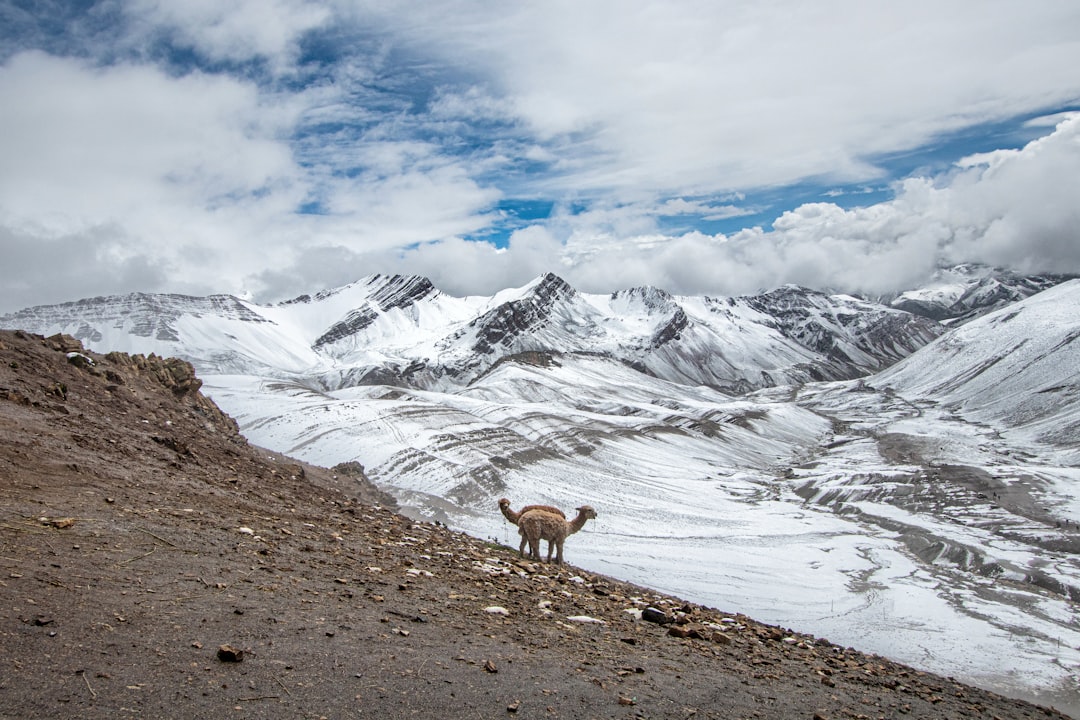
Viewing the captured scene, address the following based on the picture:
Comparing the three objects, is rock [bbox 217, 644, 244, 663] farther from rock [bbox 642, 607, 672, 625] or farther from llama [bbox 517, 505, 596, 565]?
llama [bbox 517, 505, 596, 565]

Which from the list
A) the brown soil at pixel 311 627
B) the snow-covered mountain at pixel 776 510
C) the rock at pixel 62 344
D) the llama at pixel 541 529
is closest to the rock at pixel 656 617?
the brown soil at pixel 311 627

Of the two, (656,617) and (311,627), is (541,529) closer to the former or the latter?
(656,617)

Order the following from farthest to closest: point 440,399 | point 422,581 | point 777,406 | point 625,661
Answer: point 777,406 < point 440,399 < point 422,581 < point 625,661

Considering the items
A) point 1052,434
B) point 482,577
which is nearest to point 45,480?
point 482,577

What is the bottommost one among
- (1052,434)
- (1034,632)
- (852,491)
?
(1034,632)

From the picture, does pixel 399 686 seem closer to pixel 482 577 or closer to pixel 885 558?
pixel 482 577

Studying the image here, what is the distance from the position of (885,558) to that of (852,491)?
35.3 meters

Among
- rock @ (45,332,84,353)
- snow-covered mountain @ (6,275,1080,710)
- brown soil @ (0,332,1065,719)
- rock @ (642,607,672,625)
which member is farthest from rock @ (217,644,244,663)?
rock @ (45,332,84,353)

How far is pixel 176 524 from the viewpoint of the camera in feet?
40.1

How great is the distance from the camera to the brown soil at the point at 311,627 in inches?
275

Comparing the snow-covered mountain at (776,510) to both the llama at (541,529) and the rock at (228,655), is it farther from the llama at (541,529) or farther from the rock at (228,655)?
the rock at (228,655)

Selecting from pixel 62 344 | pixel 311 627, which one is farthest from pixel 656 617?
pixel 62 344

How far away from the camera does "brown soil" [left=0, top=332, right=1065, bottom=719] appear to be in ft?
22.9

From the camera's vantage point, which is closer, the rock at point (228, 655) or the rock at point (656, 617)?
the rock at point (228, 655)
